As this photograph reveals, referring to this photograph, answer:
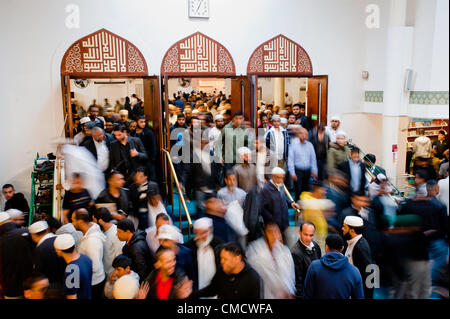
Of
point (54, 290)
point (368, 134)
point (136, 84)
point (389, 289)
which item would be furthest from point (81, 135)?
point (136, 84)

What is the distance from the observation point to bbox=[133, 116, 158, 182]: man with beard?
6.32 metres

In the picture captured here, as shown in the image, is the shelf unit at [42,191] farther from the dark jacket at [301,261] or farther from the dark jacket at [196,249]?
the dark jacket at [301,261]

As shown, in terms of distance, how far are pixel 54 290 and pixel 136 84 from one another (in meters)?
12.3

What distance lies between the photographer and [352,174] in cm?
497

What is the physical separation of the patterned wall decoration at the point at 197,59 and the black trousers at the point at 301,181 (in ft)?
8.62

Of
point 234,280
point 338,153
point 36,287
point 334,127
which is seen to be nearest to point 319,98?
point 334,127

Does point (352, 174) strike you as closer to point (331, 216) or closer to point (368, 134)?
point (331, 216)

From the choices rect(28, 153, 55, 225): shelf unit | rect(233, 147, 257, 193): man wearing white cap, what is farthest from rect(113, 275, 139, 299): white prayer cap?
rect(28, 153, 55, 225): shelf unit

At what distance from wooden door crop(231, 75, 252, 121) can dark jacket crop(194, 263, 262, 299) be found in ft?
15.7

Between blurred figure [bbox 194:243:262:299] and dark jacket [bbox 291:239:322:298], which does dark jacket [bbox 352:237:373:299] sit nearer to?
dark jacket [bbox 291:239:322:298]

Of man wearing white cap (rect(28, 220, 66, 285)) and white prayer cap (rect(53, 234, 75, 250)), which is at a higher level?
white prayer cap (rect(53, 234, 75, 250))

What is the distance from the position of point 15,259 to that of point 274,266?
2.19 m

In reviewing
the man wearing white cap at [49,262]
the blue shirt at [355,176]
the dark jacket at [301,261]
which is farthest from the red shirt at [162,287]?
the blue shirt at [355,176]

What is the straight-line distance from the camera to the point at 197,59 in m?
7.45
